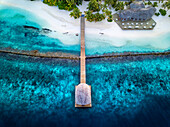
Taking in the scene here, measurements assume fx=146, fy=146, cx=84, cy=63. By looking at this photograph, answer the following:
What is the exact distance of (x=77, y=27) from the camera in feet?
104

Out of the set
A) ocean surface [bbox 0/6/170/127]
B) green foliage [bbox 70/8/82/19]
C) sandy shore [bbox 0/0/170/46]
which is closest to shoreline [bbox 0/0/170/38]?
sandy shore [bbox 0/0/170/46]

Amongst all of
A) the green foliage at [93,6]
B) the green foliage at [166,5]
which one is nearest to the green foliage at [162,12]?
the green foliage at [166,5]

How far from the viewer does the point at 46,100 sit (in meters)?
22.9

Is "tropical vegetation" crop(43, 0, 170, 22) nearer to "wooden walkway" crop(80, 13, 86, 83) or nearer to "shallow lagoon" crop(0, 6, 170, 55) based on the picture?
"wooden walkway" crop(80, 13, 86, 83)

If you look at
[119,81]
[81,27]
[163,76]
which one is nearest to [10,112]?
[119,81]

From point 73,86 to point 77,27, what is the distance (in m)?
13.7

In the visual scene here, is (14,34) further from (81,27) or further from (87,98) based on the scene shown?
(87,98)

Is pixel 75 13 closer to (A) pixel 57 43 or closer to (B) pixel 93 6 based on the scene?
(B) pixel 93 6

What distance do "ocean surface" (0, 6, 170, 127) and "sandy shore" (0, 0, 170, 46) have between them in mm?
1675

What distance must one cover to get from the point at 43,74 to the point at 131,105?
1562 centimetres

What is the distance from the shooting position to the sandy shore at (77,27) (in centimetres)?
3039

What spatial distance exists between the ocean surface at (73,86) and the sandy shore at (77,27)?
1675 millimetres

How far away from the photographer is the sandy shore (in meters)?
30.4

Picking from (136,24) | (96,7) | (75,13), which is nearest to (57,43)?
(75,13)
